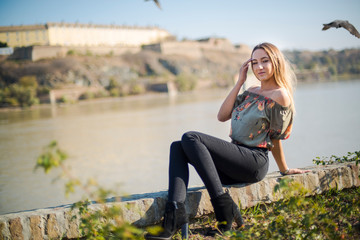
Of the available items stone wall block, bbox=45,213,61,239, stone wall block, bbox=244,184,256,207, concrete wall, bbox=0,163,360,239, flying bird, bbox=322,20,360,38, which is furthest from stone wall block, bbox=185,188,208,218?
flying bird, bbox=322,20,360,38

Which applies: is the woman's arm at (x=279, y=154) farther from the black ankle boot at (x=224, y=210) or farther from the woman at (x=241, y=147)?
the black ankle boot at (x=224, y=210)

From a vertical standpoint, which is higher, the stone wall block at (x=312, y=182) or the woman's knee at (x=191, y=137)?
the woman's knee at (x=191, y=137)

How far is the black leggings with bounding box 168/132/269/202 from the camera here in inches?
67.9

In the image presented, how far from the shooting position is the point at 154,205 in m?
1.82

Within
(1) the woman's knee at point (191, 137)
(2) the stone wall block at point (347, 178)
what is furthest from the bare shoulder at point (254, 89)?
(2) the stone wall block at point (347, 178)

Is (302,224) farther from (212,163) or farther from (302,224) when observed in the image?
(212,163)

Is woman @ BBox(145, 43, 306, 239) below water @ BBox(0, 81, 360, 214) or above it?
above

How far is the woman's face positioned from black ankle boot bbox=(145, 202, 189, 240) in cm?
95

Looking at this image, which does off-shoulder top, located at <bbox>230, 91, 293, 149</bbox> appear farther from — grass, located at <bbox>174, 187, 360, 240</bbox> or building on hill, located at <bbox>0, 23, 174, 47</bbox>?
building on hill, located at <bbox>0, 23, 174, 47</bbox>

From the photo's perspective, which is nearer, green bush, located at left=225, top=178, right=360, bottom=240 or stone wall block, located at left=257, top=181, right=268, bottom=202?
green bush, located at left=225, top=178, right=360, bottom=240

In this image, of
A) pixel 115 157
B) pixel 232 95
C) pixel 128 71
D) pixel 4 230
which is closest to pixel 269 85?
pixel 232 95

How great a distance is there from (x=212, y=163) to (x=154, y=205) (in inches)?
16.5

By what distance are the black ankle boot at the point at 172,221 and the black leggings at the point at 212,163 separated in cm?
4

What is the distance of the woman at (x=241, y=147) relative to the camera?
1.70 metres
